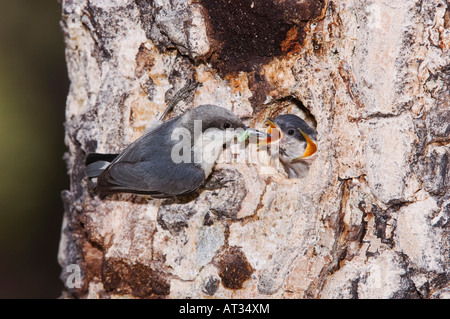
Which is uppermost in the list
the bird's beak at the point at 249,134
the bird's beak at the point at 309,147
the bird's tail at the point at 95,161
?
the bird's beak at the point at 309,147

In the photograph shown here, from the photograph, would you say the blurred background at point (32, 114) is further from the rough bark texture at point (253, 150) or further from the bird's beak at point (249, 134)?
the bird's beak at point (249, 134)

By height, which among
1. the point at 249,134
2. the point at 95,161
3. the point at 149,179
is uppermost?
the point at 249,134

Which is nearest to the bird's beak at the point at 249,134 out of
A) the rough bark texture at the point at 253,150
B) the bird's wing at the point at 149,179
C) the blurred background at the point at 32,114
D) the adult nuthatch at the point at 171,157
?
the adult nuthatch at the point at 171,157

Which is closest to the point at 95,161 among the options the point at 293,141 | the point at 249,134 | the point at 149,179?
the point at 149,179

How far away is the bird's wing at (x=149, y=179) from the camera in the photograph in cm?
264

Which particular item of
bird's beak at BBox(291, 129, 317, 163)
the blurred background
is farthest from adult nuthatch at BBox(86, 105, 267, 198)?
the blurred background

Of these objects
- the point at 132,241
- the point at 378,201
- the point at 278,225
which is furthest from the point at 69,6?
the point at 378,201

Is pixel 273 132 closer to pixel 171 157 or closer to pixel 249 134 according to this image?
pixel 249 134

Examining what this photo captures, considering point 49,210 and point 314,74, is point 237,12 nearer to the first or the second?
point 314,74

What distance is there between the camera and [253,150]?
2.94 meters

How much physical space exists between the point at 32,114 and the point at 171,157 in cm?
202

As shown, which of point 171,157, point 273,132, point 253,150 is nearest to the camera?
point 171,157

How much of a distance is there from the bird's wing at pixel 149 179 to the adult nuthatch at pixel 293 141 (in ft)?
1.78

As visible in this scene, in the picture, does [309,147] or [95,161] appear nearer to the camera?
[95,161]
